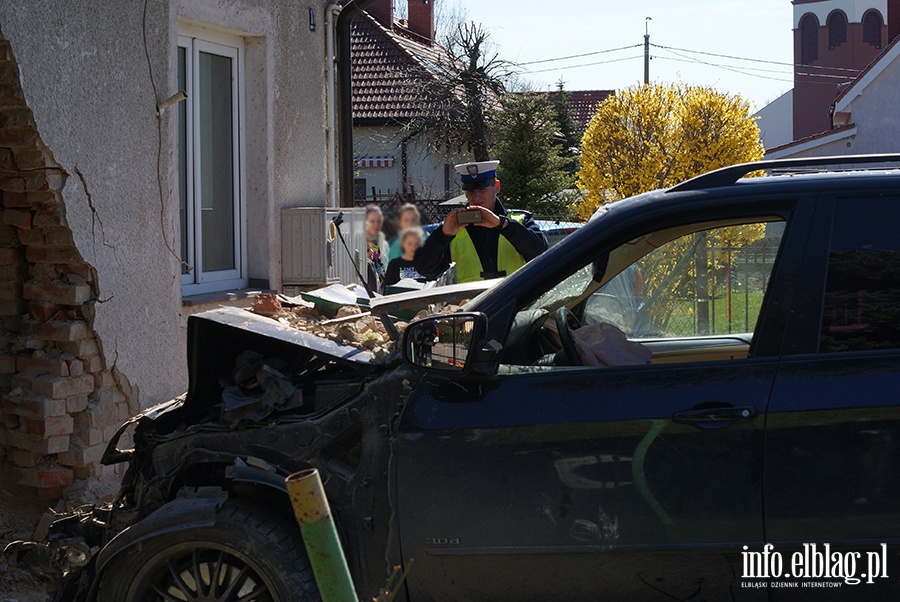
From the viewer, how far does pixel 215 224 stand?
24.0 feet

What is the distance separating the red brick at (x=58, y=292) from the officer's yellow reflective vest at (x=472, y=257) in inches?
82.7

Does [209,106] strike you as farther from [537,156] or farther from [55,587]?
[537,156]

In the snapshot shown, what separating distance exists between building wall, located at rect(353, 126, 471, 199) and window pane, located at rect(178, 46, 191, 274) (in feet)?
69.3

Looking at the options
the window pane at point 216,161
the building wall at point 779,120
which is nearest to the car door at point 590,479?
the window pane at point 216,161

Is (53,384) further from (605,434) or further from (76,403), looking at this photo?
(605,434)

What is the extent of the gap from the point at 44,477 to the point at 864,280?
4544mm

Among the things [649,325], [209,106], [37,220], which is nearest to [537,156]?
[209,106]

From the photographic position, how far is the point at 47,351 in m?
5.75

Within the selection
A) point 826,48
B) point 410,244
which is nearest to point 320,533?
point 410,244

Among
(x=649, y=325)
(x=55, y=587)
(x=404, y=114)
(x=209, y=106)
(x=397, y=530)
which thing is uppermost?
(x=404, y=114)

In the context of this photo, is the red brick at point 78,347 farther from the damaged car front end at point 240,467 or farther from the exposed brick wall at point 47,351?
the damaged car front end at point 240,467

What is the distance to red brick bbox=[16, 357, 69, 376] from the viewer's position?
224 inches

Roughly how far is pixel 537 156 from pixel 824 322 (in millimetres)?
22144

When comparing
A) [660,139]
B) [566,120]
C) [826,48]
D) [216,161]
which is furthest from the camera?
[826,48]
